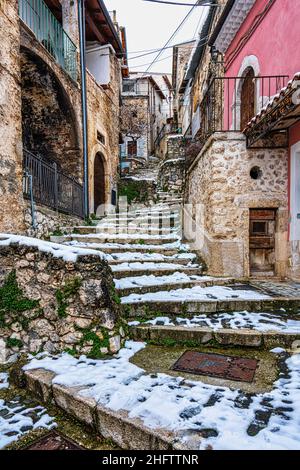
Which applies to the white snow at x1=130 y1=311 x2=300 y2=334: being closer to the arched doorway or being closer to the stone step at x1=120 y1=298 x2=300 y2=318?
the stone step at x1=120 y1=298 x2=300 y2=318

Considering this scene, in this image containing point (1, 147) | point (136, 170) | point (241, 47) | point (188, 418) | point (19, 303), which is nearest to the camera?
point (188, 418)

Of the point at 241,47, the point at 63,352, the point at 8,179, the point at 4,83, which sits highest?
the point at 241,47

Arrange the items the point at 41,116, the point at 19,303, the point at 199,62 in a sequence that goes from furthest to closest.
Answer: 1. the point at 199,62
2. the point at 41,116
3. the point at 19,303

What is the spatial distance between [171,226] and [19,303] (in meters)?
5.41

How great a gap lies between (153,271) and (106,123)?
339 inches

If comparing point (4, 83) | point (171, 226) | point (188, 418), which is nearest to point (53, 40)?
point (4, 83)

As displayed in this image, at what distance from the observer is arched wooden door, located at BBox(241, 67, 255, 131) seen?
659 cm

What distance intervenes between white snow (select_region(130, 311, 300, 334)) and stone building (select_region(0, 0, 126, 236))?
10.3 ft

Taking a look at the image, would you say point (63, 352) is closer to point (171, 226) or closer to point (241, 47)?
point (171, 226)

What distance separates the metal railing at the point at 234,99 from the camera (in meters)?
5.40

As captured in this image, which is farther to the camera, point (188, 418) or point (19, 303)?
point (19, 303)

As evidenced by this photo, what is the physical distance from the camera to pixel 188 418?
1.79 metres

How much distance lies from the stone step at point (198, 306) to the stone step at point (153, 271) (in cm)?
79

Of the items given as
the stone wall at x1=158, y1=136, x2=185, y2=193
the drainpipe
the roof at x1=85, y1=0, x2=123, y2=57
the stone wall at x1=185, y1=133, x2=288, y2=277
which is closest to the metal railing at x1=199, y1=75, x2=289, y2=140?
the stone wall at x1=185, y1=133, x2=288, y2=277
